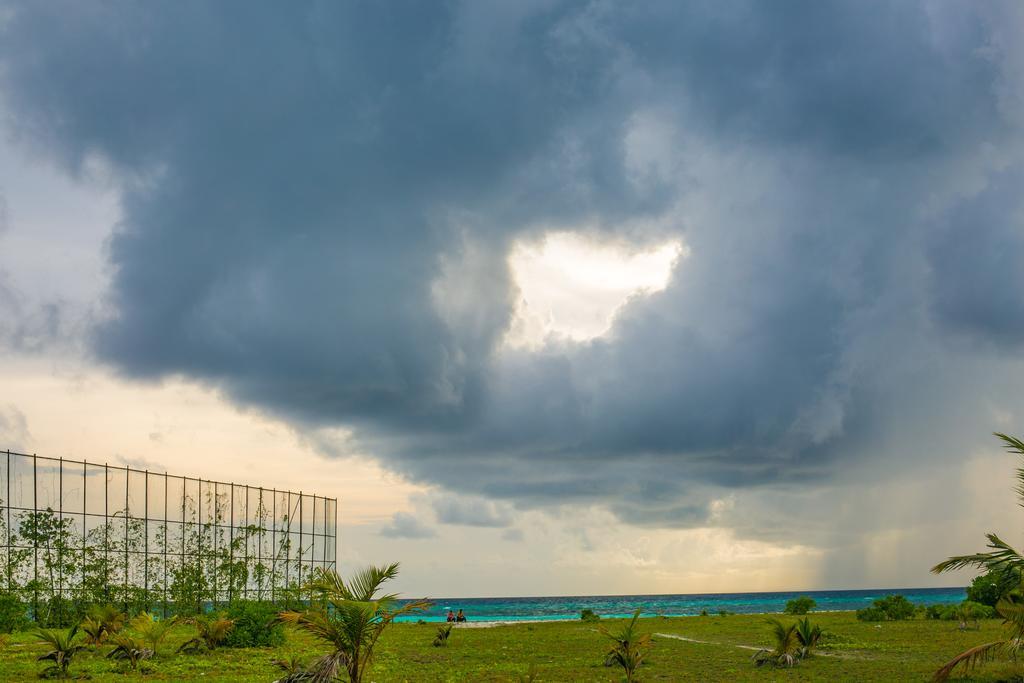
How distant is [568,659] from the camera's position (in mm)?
31547

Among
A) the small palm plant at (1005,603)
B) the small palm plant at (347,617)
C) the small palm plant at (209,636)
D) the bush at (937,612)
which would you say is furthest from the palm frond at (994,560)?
the bush at (937,612)

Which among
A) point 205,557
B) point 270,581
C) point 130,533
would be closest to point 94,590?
point 130,533

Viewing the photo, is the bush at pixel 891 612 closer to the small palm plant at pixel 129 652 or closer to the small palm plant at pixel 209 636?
the small palm plant at pixel 209 636

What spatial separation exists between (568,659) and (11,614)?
27.4 metres

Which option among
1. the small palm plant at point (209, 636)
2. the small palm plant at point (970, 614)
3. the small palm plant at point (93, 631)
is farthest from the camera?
the small palm plant at point (970, 614)

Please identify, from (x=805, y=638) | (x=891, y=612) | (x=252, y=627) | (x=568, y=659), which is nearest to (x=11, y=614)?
(x=252, y=627)

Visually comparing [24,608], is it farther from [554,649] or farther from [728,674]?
[728,674]

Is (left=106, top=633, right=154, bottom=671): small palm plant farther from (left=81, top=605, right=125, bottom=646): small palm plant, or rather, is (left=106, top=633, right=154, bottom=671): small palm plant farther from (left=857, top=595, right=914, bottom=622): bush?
(left=857, top=595, right=914, bottom=622): bush

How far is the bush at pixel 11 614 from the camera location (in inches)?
1642

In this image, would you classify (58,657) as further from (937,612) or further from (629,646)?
(937,612)

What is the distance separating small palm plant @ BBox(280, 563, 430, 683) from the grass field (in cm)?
909

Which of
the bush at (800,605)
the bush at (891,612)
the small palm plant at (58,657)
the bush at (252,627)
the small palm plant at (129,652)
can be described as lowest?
the bush at (800,605)

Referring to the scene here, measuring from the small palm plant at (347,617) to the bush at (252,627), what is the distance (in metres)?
18.7

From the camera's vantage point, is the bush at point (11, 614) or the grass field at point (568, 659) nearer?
the grass field at point (568, 659)
